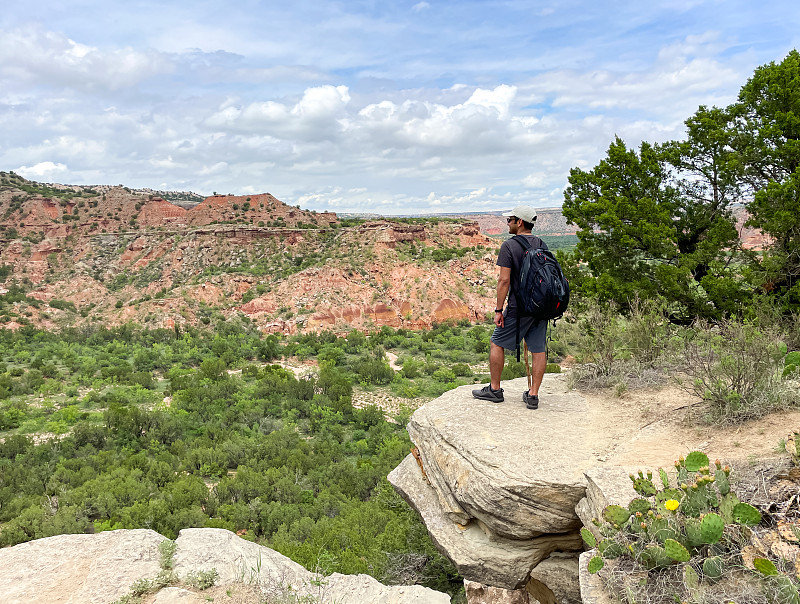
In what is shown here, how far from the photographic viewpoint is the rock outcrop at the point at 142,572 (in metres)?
3.52

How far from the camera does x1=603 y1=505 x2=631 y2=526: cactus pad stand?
2791mm

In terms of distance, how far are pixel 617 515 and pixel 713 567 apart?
553 millimetres

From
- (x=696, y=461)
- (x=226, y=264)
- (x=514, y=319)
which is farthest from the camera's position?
(x=226, y=264)

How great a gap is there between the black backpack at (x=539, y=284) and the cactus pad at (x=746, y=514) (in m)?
2.35

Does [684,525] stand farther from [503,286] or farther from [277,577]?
[277,577]

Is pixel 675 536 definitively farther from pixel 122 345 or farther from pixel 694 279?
pixel 122 345

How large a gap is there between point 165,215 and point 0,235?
578 inches

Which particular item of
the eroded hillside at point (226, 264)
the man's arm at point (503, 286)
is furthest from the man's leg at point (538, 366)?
the eroded hillside at point (226, 264)

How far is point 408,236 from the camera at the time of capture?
4397 centimetres

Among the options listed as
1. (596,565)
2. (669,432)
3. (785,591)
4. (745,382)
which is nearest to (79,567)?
(596,565)

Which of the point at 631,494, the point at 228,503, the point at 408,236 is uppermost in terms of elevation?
the point at 408,236

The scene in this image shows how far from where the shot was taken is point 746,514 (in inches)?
95.2

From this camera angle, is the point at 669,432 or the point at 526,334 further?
the point at 526,334

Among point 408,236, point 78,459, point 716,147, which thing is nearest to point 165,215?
point 408,236
